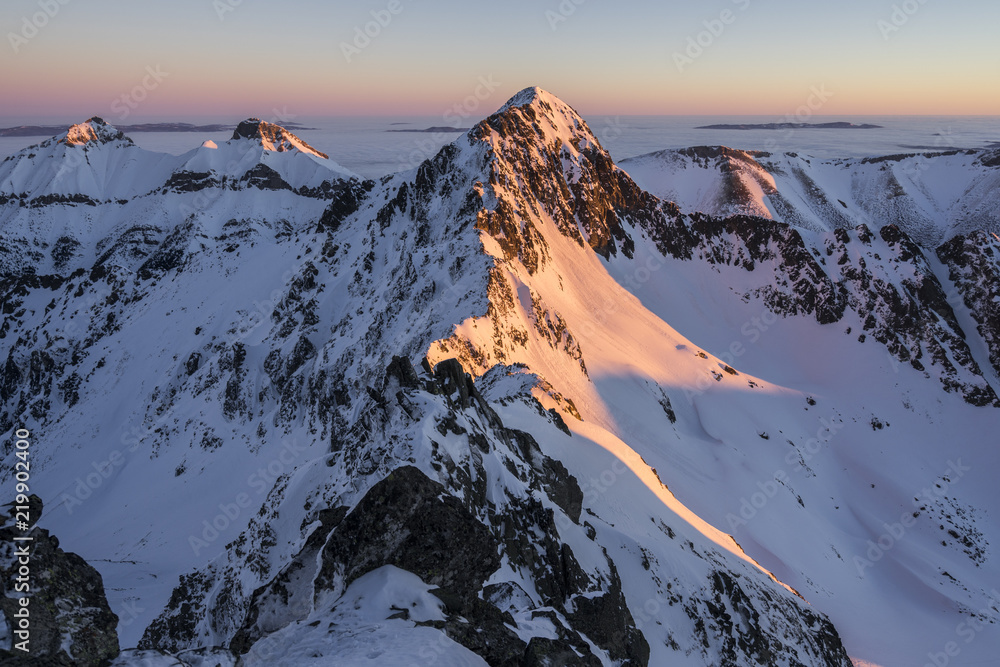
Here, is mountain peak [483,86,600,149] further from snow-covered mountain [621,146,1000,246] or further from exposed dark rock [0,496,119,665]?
exposed dark rock [0,496,119,665]

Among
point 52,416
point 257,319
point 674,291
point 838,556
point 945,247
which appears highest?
point 945,247

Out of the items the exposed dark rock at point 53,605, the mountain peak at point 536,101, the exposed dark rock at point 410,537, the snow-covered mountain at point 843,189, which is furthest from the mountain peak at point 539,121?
the exposed dark rock at point 53,605

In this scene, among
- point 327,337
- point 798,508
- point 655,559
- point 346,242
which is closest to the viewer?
point 655,559

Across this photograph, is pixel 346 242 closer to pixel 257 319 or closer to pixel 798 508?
pixel 257 319

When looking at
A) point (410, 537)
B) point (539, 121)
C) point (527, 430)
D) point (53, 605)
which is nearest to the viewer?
point (53, 605)

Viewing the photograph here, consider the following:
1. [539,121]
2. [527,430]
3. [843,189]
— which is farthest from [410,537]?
[843,189]

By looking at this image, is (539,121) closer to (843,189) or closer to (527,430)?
(527,430)

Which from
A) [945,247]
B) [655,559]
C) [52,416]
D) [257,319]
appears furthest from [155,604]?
[945,247]
